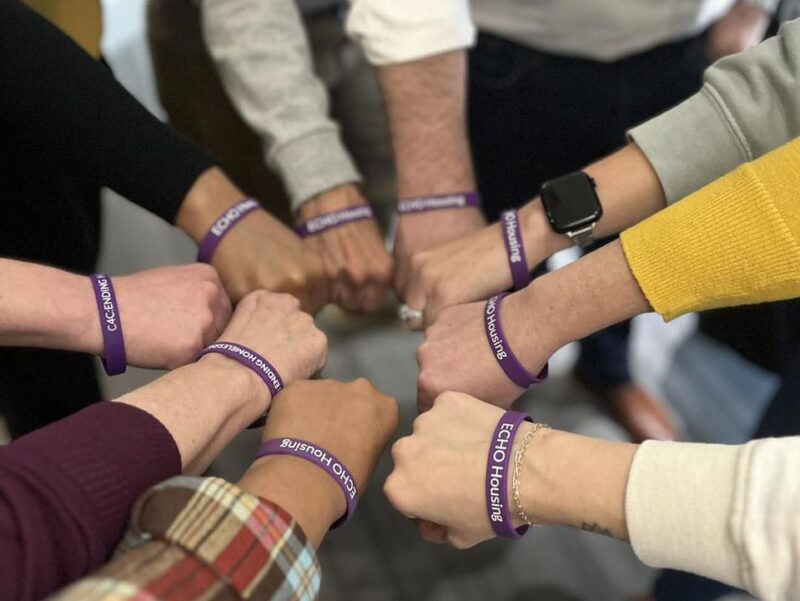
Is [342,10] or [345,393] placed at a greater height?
[342,10]

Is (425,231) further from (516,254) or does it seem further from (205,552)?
(205,552)

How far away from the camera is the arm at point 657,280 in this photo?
0.65 meters

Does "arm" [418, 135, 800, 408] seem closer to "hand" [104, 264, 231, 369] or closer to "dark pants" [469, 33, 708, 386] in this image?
"hand" [104, 264, 231, 369]

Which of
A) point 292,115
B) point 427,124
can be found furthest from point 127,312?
point 427,124

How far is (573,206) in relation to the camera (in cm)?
83

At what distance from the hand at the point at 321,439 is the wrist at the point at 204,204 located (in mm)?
242

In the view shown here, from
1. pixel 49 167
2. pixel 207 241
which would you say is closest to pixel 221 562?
pixel 207 241

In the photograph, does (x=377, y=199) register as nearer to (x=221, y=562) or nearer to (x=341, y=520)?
(x=341, y=520)

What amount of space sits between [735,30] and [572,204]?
1.72ft

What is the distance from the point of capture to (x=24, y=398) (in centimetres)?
92

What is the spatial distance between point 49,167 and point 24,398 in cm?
28

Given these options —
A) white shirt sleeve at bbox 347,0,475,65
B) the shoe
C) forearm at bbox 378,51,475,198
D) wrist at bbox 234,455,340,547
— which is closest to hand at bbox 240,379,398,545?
wrist at bbox 234,455,340,547

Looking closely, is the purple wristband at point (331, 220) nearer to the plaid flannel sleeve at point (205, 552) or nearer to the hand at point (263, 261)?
Answer: the hand at point (263, 261)

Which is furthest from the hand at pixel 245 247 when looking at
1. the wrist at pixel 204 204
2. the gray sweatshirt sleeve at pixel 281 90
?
the gray sweatshirt sleeve at pixel 281 90
